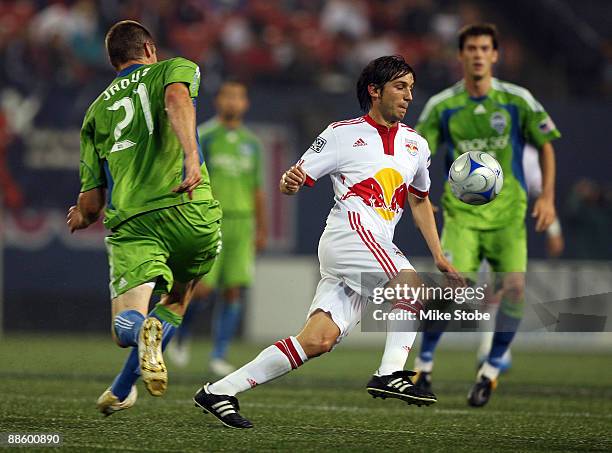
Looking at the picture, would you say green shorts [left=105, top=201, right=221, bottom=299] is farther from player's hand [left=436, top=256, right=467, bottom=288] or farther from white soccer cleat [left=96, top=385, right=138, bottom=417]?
player's hand [left=436, top=256, right=467, bottom=288]

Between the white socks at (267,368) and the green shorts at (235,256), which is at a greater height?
the green shorts at (235,256)

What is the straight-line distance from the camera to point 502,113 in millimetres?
7836

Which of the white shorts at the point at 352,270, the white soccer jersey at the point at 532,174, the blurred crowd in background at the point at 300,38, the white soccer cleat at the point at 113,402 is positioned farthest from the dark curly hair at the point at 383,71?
the blurred crowd in background at the point at 300,38

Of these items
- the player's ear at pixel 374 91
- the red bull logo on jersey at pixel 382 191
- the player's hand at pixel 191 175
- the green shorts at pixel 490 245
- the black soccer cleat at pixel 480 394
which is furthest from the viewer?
the green shorts at pixel 490 245

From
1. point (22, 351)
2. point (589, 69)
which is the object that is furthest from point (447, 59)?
point (22, 351)

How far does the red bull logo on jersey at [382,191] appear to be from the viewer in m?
5.67

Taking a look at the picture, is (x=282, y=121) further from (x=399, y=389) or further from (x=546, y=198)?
(x=399, y=389)

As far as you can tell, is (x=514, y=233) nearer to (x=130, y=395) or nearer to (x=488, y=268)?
(x=488, y=268)

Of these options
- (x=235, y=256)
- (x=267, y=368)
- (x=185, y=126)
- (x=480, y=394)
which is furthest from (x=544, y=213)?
(x=235, y=256)

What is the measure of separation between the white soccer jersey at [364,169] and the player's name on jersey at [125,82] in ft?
2.86

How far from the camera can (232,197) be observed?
35.9 feet

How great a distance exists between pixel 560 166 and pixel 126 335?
1074 cm

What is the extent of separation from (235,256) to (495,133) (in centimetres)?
370

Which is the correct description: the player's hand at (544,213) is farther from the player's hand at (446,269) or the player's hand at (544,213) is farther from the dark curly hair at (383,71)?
the dark curly hair at (383,71)
